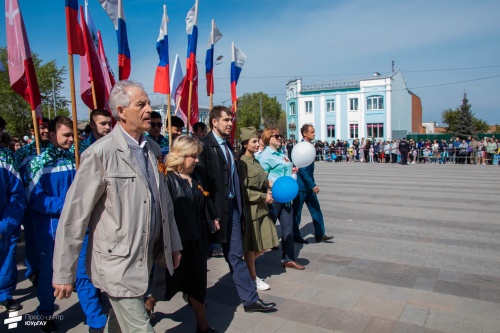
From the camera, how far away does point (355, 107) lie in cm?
4988

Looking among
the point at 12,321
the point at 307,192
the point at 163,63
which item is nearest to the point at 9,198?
the point at 12,321

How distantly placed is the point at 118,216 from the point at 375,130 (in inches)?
1945

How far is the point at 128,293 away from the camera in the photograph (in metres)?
2.38

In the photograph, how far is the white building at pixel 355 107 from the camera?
48.0 m

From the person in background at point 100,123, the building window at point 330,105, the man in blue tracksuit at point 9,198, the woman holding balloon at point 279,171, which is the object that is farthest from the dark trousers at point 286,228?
the building window at point 330,105

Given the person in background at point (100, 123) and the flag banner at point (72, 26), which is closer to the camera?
the flag banner at point (72, 26)

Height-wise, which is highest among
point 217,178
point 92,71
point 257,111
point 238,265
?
point 257,111

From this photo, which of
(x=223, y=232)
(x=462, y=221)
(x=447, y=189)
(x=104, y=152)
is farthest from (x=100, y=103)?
(x=447, y=189)

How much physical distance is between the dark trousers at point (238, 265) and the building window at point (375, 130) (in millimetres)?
47314

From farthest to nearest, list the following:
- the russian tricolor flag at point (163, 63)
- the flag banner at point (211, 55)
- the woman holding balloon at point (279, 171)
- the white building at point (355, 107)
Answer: the white building at point (355, 107), the flag banner at point (211, 55), the russian tricolor flag at point (163, 63), the woman holding balloon at point (279, 171)

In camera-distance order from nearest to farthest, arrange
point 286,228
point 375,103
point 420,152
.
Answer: point 286,228
point 420,152
point 375,103

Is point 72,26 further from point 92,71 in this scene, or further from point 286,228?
point 286,228

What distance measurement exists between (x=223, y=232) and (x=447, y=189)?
10.7 metres

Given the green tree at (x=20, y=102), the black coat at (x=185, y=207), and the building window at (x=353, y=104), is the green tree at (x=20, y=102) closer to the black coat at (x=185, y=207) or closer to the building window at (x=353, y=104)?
the black coat at (x=185, y=207)
